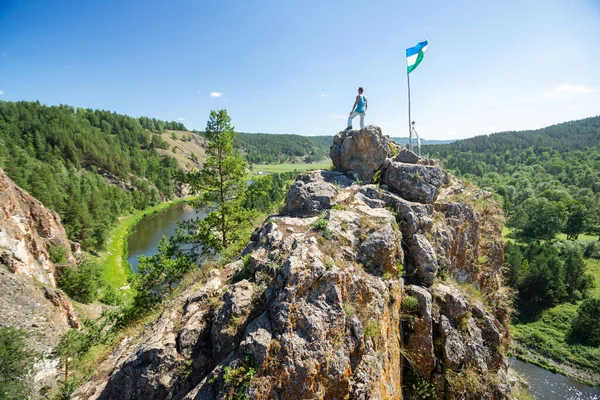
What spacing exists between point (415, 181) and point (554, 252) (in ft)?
210

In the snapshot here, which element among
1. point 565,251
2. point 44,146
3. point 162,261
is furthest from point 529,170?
point 44,146

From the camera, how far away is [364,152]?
1527cm

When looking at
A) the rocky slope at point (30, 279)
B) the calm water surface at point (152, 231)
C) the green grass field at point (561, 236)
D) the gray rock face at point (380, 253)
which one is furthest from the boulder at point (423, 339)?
the green grass field at point (561, 236)

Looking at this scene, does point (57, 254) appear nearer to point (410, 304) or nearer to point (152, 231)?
point (152, 231)

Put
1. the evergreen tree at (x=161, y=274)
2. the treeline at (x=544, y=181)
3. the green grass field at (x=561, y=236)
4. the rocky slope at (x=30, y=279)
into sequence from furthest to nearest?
the treeline at (x=544, y=181), the green grass field at (x=561, y=236), the rocky slope at (x=30, y=279), the evergreen tree at (x=161, y=274)

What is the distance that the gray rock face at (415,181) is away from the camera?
13.5 meters

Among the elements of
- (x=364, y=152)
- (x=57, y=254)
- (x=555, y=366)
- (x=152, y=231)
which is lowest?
(x=555, y=366)

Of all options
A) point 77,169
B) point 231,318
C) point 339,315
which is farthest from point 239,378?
point 77,169

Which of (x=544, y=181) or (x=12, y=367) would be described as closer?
(x=12, y=367)

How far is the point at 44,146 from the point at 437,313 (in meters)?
125

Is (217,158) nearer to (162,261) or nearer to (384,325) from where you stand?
(162,261)

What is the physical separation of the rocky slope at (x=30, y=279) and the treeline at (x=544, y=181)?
45933mm

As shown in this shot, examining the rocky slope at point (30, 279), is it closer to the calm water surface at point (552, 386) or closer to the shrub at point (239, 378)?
the shrub at point (239, 378)

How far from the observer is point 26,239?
3056 centimetres
